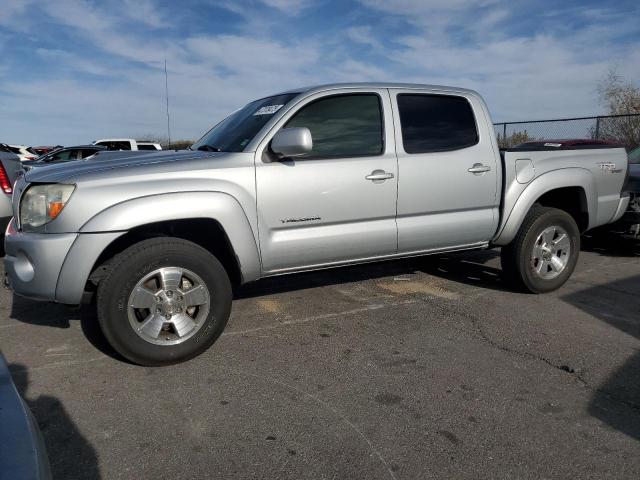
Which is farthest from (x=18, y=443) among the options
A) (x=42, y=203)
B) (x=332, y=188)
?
(x=332, y=188)

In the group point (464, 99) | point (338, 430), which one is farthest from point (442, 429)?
point (464, 99)

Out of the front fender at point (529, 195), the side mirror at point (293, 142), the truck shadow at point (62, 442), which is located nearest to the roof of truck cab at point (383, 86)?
the side mirror at point (293, 142)

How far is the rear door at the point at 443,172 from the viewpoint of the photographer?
14.0 feet

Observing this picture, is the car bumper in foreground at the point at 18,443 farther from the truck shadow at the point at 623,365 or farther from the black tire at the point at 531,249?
the black tire at the point at 531,249

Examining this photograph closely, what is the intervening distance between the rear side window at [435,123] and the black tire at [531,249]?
3.23 ft

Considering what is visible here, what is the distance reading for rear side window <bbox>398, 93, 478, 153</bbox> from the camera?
14.3 ft

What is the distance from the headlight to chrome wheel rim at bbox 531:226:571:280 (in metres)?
4.01

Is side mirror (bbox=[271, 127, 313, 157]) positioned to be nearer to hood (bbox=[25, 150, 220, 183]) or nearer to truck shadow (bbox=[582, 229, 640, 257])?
hood (bbox=[25, 150, 220, 183])

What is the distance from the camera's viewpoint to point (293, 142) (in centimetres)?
353

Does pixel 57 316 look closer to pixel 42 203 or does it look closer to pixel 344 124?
pixel 42 203

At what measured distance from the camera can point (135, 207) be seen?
325 centimetres

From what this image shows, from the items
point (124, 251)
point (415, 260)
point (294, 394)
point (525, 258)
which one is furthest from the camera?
point (415, 260)

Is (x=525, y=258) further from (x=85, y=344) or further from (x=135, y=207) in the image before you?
(x=85, y=344)

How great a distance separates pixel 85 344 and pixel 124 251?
3.24 feet
